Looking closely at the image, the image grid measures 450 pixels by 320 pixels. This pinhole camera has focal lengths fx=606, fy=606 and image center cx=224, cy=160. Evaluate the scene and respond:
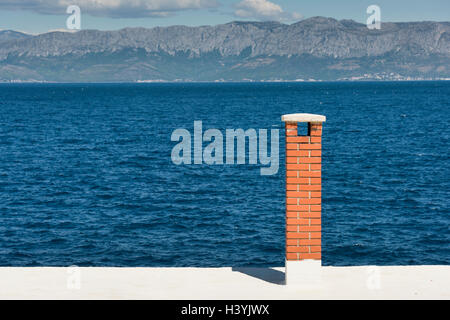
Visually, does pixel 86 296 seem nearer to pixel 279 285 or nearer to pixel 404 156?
pixel 279 285

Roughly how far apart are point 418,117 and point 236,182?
62.1 metres

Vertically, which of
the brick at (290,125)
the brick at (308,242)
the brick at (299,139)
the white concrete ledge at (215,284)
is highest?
the brick at (290,125)

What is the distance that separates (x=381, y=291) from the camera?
10.2 metres

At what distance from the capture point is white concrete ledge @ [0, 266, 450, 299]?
33.2 feet

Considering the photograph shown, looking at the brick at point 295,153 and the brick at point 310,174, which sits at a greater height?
the brick at point 295,153

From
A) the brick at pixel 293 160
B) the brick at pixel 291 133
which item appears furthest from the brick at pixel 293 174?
the brick at pixel 291 133

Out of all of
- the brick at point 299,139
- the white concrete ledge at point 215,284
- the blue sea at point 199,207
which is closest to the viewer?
the white concrete ledge at point 215,284

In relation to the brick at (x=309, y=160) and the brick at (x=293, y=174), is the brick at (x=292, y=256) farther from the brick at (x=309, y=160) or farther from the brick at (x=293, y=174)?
the brick at (x=309, y=160)

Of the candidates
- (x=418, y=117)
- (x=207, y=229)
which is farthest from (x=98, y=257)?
(x=418, y=117)

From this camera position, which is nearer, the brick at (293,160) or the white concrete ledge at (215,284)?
the white concrete ledge at (215,284)

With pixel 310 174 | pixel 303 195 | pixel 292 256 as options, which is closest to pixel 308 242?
pixel 292 256

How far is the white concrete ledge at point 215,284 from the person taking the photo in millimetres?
10109

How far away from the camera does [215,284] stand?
1083cm

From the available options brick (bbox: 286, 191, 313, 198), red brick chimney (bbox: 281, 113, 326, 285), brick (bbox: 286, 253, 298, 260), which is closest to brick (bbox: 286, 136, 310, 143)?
red brick chimney (bbox: 281, 113, 326, 285)
